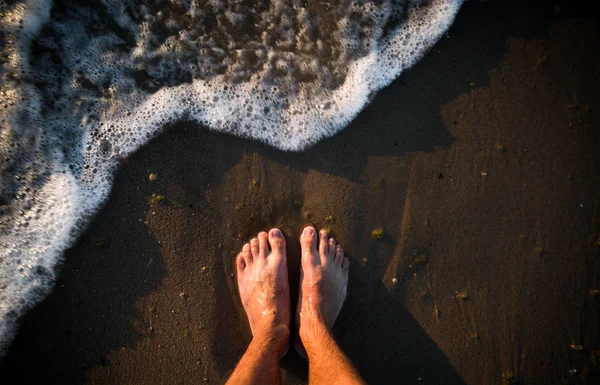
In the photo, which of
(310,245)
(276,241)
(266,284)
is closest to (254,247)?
(276,241)

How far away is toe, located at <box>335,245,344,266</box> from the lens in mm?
2496

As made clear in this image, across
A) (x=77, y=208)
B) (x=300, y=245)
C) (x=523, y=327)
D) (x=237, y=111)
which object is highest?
(x=237, y=111)

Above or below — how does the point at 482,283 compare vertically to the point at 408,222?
below

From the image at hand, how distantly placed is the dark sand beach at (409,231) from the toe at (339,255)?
8 cm

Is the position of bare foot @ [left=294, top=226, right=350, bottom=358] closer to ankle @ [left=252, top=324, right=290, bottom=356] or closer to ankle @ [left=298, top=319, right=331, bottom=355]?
ankle @ [left=298, top=319, right=331, bottom=355]

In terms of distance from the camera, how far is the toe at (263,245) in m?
2.49

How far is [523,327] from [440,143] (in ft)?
4.94

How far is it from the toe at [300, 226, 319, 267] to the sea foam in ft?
2.16

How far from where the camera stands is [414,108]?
8.31ft

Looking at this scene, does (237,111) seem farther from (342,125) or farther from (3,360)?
(3,360)

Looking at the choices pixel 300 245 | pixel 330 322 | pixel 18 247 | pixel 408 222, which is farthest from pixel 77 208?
pixel 408 222

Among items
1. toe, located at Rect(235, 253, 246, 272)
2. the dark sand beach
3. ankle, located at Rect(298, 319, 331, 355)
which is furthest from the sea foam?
ankle, located at Rect(298, 319, 331, 355)

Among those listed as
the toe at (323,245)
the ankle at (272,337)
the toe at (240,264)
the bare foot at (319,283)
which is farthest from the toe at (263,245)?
the ankle at (272,337)

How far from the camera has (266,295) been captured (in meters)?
2.46
